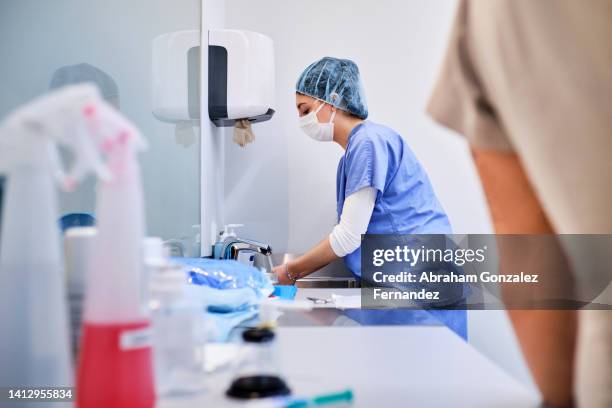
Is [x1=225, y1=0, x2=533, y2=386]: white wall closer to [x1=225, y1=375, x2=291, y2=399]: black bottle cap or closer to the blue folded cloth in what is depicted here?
the blue folded cloth

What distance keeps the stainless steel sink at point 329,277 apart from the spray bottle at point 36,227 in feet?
4.22

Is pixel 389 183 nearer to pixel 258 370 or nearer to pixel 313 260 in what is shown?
pixel 313 260

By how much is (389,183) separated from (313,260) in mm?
296

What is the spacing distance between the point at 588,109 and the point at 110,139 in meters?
0.38

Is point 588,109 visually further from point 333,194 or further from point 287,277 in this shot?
point 333,194

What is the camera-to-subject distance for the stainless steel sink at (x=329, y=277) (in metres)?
1.62

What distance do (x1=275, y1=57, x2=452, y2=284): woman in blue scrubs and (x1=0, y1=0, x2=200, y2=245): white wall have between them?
42 centimetres

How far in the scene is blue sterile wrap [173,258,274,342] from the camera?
0.73m

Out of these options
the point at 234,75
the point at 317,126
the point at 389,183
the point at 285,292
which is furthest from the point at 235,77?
the point at 285,292

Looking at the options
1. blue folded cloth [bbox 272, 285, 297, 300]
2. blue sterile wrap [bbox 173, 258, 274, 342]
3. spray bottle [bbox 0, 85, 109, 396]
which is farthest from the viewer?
blue folded cloth [bbox 272, 285, 297, 300]

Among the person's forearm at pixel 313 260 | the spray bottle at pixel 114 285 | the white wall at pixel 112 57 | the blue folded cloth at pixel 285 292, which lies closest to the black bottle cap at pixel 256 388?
the spray bottle at pixel 114 285

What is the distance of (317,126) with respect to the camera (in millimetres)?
1510

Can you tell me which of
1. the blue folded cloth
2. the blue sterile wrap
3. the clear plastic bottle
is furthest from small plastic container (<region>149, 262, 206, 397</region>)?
the blue folded cloth

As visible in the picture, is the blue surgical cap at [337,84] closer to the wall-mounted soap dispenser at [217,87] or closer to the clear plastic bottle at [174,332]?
the wall-mounted soap dispenser at [217,87]
